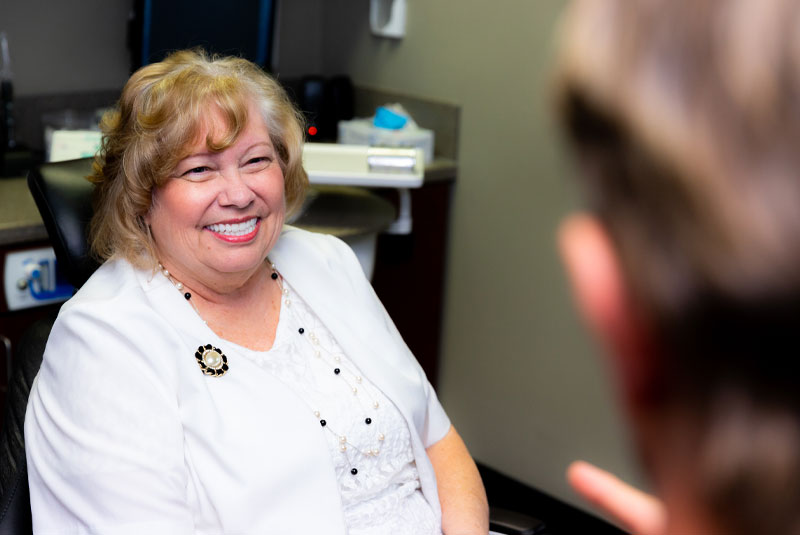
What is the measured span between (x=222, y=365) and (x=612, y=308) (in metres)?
1.23

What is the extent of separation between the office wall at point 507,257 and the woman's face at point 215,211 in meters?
1.05

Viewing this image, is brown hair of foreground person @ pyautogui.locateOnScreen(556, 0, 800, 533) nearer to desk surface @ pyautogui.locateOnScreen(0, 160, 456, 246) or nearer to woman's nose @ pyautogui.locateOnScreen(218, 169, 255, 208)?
woman's nose @ pyautogui.locateOnScreen(218, 169, 255, 208)

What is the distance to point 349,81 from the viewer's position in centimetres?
316

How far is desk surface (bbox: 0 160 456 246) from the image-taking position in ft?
6.91

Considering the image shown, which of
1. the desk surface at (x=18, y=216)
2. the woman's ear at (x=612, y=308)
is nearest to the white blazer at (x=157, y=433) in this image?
the desk surface at (x=18, y=216)

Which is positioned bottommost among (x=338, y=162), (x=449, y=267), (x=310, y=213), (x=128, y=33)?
(x=449, y=267)

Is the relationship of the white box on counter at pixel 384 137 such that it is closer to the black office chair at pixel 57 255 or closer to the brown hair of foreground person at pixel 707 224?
the black office chair at pixel 57 255

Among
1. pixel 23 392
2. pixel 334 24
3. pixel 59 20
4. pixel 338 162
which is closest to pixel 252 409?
pixel 23 392

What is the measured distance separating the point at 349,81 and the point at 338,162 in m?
0.86

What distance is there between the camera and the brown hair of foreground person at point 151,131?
1557 millimetres

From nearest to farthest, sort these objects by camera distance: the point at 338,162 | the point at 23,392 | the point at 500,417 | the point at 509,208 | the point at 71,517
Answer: the point at 71,517 → the point at 23,392 → the point at 338,162 → the point at 509,208 → the point at 500,417

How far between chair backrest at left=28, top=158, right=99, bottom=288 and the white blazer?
0.09 m

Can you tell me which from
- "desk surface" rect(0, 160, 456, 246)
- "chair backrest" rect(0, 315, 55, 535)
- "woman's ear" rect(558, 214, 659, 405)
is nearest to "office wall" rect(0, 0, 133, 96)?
"desk surface" rect(0, 160, 456, 246)

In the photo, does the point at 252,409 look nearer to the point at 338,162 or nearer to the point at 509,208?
the point at 338,162
